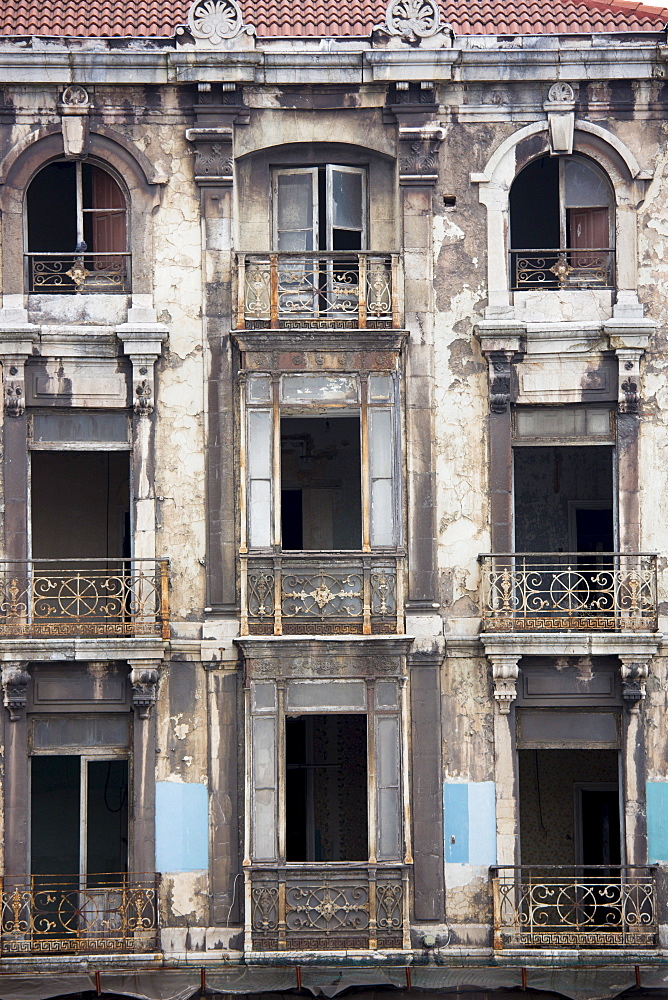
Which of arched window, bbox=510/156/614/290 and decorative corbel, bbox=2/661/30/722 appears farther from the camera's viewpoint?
arched window, bbox=510/156/614/290

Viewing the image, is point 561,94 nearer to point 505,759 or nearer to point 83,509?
point 505,759

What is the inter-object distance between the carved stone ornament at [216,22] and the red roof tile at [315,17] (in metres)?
0.70

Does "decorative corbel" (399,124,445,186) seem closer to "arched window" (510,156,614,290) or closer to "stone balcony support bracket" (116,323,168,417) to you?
"arched window" (510,156,614,290)

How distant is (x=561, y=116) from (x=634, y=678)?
25.6 feet

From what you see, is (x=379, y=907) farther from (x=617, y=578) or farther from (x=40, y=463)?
(x=40, y=463)

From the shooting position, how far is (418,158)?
2112 cm

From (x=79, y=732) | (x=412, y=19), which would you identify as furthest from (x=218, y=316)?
(x=79, y=732)

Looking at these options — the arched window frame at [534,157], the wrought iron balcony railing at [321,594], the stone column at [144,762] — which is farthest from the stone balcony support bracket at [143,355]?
the arched window frame at [534,157]

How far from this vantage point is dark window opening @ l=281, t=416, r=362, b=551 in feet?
79.8

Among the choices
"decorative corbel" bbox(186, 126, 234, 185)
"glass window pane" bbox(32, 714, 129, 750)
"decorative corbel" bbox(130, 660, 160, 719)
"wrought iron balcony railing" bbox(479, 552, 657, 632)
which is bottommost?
"glass window pane" bbox(32, 714, 129, 750)

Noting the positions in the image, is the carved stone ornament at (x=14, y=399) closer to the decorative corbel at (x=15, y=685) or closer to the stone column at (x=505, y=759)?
the decorative corbel at (x=15, y=685)

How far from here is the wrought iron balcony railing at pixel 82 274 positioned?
21.2m

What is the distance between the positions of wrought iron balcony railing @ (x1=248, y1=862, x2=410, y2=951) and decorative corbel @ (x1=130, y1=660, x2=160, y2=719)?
2578 millimetres

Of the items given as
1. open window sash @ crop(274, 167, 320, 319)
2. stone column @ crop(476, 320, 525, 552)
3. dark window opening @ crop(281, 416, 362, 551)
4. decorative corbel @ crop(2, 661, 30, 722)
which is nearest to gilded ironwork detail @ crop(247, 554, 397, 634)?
stone column @ crop(476, 320, 525, 552)
